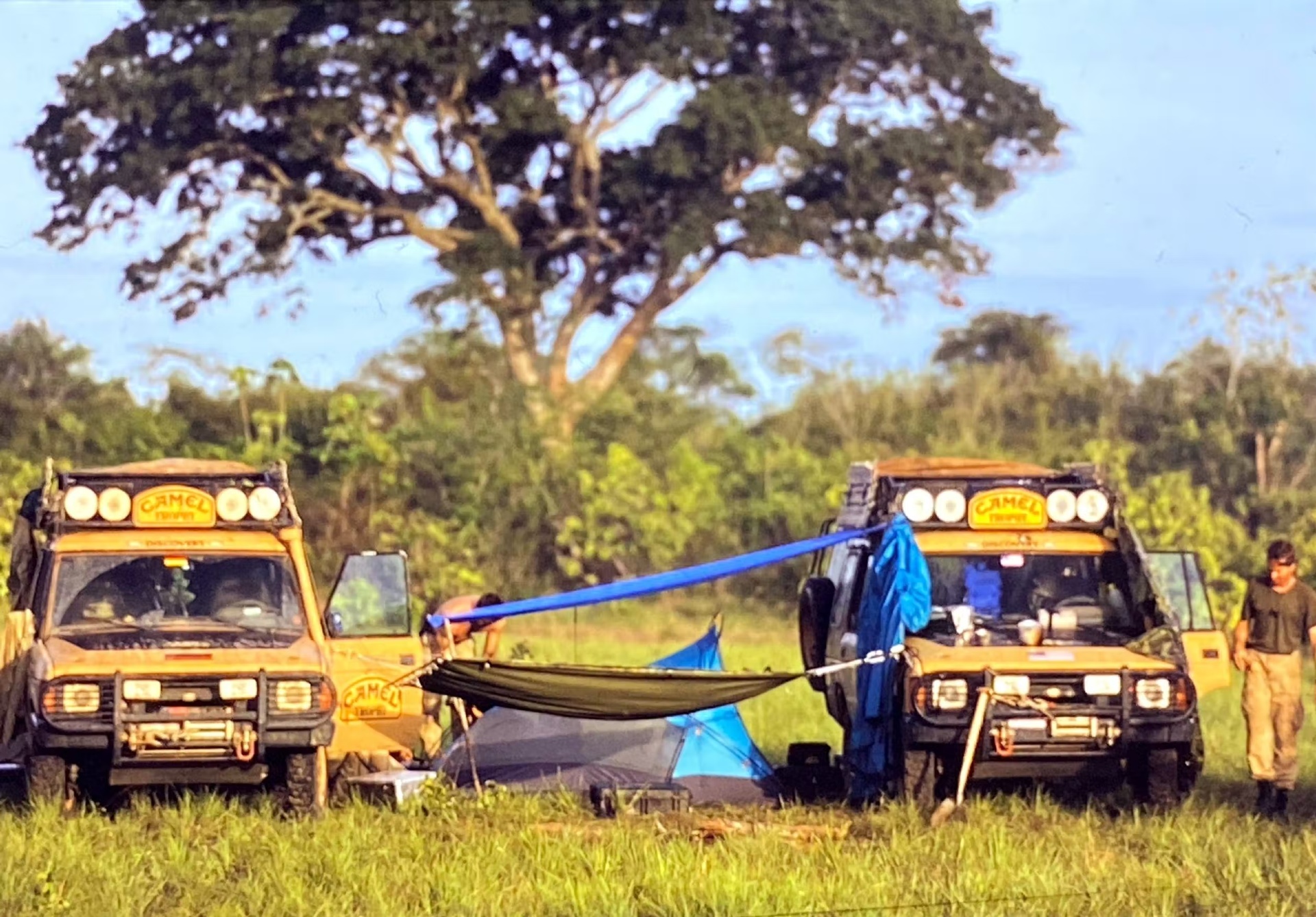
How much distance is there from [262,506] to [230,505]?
203 mm

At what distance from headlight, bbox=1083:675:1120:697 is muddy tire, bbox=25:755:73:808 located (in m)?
6.15

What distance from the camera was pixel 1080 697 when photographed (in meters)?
12.5

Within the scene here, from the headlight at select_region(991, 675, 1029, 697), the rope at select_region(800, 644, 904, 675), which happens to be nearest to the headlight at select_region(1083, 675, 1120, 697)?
the headlight at select_region(991, 675, 1029, 697)

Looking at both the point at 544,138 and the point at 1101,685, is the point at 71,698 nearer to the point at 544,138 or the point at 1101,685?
the point at 1101,685

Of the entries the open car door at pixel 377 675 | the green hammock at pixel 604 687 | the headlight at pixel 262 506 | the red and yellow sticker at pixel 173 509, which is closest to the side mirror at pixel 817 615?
the green hammock at pixel 604 687

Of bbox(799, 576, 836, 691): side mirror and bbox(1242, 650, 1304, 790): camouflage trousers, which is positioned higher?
bbox(799, 576, 836, 691): side mirror

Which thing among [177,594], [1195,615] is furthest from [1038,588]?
[177,594]

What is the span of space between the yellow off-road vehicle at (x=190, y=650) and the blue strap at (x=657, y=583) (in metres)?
0.70

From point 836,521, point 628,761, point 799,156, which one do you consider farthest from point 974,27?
point 628,761

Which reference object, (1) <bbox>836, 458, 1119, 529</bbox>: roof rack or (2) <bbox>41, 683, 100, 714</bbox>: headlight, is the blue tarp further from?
(2) <bbox>41, 683, 100, 714</bbox>: headlight

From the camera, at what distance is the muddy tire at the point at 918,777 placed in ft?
41.6

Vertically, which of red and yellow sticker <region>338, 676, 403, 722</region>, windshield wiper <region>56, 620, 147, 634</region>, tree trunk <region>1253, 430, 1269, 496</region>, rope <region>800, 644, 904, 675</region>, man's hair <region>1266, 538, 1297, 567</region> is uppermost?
Result: tree trunk <region>1253, 430, 1269, 496</region>

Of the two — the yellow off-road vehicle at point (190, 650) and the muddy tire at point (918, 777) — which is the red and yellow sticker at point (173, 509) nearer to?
the yellow off-road vehicle at point (190, 650)

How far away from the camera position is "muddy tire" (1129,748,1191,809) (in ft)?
42.0
